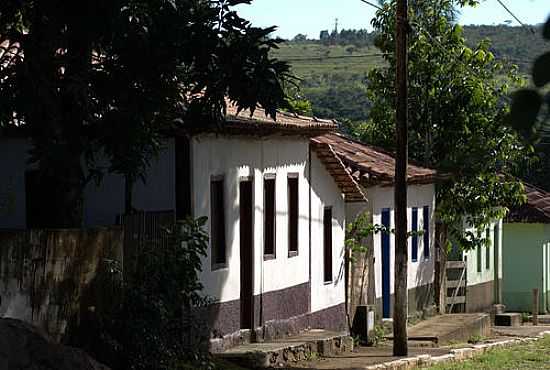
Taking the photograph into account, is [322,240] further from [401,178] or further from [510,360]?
[510,360]

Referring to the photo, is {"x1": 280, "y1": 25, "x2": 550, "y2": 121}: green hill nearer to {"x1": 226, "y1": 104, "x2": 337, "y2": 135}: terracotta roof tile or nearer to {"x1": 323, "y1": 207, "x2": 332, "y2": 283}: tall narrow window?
{"x1": 323, "y1": 207, "x2": 332, "y2": 283}: tall narrow window

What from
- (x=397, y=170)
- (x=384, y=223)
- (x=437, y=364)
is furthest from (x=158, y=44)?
(x=384, y=223)

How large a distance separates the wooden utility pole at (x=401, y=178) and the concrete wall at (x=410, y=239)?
3.72 meters

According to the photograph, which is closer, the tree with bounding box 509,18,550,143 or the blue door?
the tree with bounding box 509,18,550,143

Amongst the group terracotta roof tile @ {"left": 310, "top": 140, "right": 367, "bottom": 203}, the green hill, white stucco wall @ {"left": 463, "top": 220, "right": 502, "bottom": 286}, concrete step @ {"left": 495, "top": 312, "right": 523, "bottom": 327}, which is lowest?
concrete step @ {"left": 495, "top": 312, "right": 523, "bottom": 327}

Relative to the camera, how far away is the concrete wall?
2338 cm

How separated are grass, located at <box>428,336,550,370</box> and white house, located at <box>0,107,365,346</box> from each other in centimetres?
278

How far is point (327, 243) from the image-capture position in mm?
21625

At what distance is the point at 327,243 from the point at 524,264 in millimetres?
17811

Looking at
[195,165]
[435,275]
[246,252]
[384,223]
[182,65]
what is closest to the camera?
[182,65]

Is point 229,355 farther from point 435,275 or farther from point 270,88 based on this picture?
point 435,275

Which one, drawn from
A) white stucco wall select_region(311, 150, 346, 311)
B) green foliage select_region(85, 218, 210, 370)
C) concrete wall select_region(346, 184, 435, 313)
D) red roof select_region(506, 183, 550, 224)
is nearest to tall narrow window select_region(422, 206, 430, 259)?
concrete wall select_region(346, 184, 435, 313)

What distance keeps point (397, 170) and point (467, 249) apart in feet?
34.8

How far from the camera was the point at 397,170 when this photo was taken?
18953 mm
